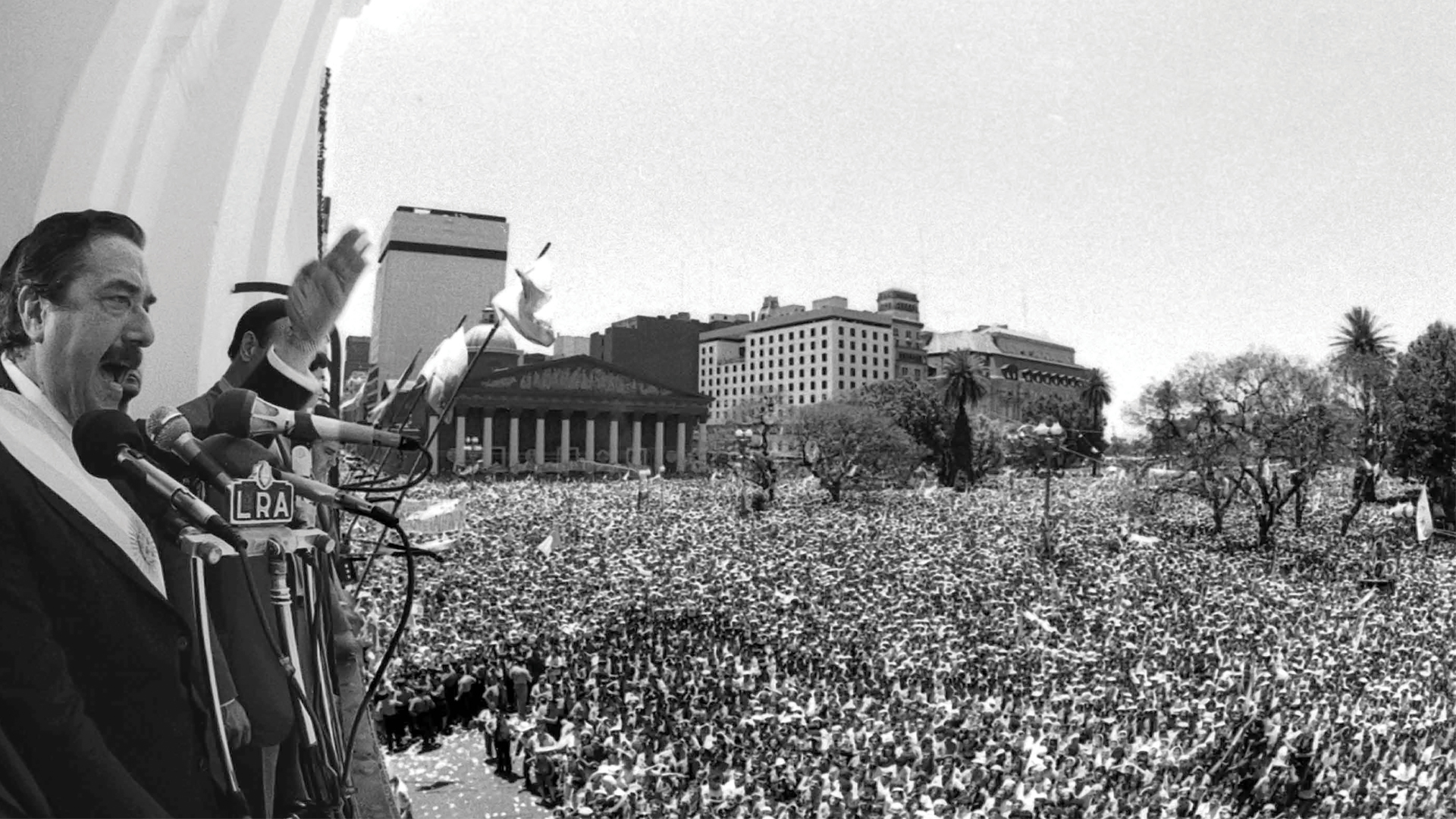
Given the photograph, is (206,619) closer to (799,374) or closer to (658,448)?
(658,448)

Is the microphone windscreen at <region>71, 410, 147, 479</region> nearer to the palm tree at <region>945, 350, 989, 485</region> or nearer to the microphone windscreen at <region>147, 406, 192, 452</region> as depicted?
the microphone windscreen at <region>147, 406, 192, 452</region>

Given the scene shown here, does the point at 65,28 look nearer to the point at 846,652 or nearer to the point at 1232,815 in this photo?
the point at 1232,815

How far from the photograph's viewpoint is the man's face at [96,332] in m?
3.24

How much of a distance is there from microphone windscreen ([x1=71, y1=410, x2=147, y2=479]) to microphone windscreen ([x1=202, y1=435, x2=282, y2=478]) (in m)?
0.28

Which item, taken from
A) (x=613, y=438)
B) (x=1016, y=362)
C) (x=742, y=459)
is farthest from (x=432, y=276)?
(x=1016, y=362)

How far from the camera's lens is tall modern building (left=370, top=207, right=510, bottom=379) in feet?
24.8

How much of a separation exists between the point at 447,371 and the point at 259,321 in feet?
8.10

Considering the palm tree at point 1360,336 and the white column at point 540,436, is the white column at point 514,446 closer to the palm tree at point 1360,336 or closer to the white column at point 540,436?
the white column at point 540,436

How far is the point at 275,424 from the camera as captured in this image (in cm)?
369

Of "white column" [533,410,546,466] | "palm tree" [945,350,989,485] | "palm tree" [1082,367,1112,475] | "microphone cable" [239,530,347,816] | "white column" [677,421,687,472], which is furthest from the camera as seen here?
"palm tree" [1082,367,1112,475]

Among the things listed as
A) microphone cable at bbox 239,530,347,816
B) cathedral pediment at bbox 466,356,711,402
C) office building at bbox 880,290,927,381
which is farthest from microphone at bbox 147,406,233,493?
office building at bbox 880,290,927,381

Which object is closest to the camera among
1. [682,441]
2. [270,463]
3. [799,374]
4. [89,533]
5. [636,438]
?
[89,533]

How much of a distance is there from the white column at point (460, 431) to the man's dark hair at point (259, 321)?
6575 centimetres

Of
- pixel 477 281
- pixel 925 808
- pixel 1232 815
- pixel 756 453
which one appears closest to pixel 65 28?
pixel 477 281
